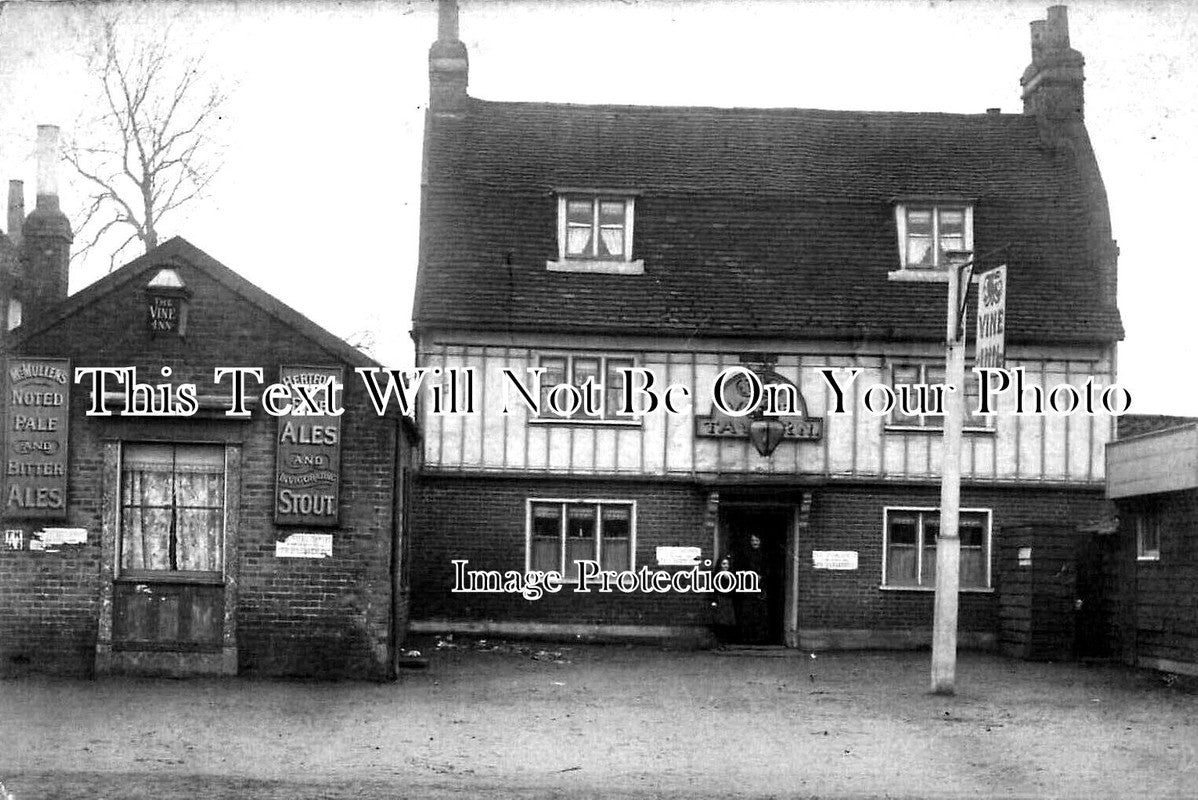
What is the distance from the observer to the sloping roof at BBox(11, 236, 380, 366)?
17.8 metres

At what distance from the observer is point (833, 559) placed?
25609mm

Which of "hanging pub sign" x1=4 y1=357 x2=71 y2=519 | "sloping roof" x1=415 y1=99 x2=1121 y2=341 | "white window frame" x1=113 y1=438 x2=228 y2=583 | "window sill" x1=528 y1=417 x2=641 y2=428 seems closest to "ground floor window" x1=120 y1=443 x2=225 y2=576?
"white window frame" x1=113 y1=438 x2=228 y2=583

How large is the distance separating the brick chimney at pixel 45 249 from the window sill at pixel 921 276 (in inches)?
538


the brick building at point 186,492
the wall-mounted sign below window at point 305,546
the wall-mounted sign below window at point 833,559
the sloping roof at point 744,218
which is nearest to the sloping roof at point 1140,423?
the sloping roof at point 744,218


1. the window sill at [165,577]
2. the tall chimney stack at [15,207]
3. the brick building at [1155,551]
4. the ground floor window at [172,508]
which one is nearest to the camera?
the window sill at [165,577]

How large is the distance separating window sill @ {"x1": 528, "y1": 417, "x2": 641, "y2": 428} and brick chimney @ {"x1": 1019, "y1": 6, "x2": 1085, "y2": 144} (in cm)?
1026

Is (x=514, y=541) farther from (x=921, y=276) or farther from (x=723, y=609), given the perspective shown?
(x=921, y=276)

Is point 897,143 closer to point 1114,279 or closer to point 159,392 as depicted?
point 1114,279

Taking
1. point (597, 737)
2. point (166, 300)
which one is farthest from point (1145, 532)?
point (166, 300)

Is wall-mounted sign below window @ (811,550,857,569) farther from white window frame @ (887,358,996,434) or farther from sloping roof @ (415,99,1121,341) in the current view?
sloping roof @ (415,99,1121,341)

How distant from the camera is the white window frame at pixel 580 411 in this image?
83.3 ft

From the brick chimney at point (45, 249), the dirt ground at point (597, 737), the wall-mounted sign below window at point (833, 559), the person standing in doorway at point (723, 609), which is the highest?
the brick chimney at point (45, 249)

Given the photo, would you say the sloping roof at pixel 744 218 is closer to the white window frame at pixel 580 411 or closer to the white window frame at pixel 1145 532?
the white window frame at pixel 580 411

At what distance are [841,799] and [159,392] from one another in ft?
32.4
